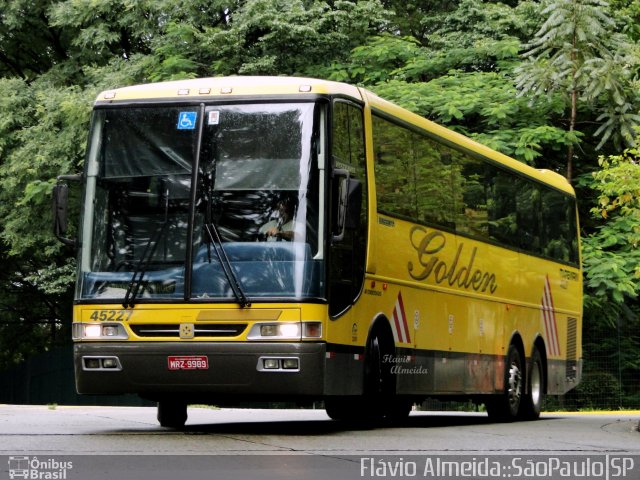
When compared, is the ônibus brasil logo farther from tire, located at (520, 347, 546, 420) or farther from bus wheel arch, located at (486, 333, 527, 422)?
tire, located at (520, 347, 546, 420)

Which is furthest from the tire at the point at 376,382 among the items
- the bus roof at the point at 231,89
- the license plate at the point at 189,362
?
the bus roof at the point at 231,89

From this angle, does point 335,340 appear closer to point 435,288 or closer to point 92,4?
point 435,288

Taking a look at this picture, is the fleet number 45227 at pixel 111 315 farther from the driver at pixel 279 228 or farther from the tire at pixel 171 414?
the tire at pixel 171 414

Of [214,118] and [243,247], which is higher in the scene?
[214,118]

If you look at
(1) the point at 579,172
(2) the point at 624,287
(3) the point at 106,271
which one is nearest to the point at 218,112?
(3) the point at 106,271

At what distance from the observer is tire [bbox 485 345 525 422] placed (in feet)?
68.1

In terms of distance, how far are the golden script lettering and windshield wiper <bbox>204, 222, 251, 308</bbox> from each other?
3239 millimetres

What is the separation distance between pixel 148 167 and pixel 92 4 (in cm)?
2044

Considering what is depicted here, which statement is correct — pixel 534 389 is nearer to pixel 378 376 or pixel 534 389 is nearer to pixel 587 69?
pixel 378 376

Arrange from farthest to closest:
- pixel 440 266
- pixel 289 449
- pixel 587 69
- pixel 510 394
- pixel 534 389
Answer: pixel 587 69 < pixel 534 389 < pixel 510 394 < pixel 440 266 < pixel 289 449

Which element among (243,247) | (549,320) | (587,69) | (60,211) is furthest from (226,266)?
(587,69)

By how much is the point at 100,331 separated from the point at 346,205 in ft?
9.23

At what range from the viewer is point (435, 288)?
58.0ft

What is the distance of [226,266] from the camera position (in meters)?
14.0
